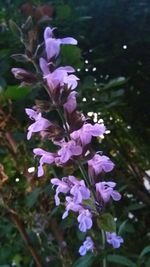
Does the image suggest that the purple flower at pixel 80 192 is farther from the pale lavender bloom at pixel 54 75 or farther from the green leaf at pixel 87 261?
the green leaf at pixel 87 261

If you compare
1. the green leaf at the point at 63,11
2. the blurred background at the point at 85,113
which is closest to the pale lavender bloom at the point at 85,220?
the blurred background at the point at 85,113

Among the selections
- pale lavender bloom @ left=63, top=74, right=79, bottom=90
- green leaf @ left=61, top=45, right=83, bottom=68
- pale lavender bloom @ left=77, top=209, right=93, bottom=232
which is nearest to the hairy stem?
green leaf @ left=61, top=45, right=83, bottom=68

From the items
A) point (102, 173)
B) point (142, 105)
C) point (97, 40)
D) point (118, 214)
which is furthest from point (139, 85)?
point (102, 173)

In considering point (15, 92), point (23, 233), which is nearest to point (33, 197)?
point (23, 233)

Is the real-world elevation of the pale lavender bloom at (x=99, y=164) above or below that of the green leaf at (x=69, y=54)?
above

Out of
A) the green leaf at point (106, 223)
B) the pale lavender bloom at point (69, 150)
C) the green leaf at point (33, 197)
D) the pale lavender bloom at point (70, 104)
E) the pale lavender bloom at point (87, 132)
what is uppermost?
the pale lavender bloom at point (70, 104)

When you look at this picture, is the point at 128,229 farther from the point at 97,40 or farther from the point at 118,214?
the point at 97,40

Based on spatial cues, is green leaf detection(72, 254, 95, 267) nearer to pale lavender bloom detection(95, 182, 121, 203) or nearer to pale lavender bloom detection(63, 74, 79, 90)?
pale lavender bloom detection(95, 182, 121, 203)
